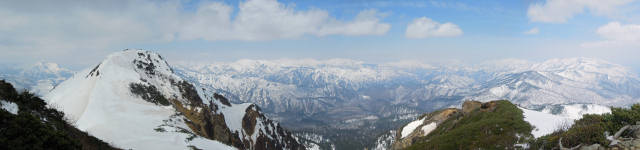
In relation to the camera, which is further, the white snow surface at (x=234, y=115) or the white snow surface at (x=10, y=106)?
the white snow surface at (x=234, y=115)

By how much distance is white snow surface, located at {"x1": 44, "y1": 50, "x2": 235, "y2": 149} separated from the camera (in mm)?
41438

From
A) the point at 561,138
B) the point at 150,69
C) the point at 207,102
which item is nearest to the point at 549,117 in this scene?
the point at 561,138

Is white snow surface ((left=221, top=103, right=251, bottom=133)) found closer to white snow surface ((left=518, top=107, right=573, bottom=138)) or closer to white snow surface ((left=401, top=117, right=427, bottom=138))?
white snow surface ((left=401, top=117, right=427, bottom=138))

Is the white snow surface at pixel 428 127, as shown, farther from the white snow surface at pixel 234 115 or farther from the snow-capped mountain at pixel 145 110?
the white snow surface at pixel 234 115

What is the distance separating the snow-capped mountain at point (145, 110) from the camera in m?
44.5

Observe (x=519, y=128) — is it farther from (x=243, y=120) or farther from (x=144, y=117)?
(x=243, y=120)

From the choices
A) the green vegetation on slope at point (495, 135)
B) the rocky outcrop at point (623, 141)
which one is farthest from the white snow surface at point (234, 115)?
the rocky outcrop at point (623, 141)

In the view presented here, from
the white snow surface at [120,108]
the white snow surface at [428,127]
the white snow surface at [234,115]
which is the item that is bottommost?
the white snow surface at [234,115]

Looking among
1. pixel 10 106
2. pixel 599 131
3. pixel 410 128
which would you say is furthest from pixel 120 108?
pixel 599 131

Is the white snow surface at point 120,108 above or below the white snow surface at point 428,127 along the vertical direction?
above

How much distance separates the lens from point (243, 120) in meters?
129

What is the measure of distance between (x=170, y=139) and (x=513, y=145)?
136 feet

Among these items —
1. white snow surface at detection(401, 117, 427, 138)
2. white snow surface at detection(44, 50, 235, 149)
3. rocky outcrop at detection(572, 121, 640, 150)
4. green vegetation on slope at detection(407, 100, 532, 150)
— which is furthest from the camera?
white snow surface at detection(401, 117, 427, 138)

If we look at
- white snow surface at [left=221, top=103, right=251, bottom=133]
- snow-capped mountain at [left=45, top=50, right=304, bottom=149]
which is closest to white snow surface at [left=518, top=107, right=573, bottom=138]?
snow-capped mountain at [left=45, top=50, right=304, bottom=149]
